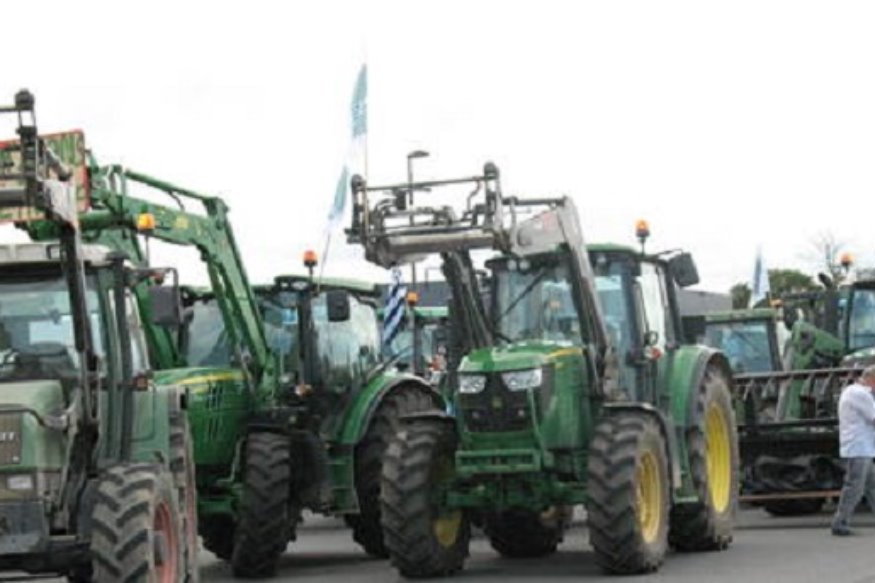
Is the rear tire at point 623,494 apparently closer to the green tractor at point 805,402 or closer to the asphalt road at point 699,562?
the asphalt road at point 699,562

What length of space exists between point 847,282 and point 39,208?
41.8ft

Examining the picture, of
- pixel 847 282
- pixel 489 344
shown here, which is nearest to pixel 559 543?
pixel 489 344

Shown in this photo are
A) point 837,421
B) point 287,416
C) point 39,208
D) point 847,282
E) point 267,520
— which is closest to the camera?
point 39,208

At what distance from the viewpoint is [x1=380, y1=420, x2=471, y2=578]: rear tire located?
1266 cm

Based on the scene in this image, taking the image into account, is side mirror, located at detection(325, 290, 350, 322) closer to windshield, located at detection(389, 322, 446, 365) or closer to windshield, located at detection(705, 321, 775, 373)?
windshield, located at detection(389, 322, 446, 365)

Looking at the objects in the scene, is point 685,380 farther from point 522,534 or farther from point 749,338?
point 749,338

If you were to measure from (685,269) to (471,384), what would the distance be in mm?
2527

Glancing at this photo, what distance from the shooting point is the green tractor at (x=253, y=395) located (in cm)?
1348

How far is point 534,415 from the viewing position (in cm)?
1255

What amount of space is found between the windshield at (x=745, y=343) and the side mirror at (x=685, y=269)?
887 cm

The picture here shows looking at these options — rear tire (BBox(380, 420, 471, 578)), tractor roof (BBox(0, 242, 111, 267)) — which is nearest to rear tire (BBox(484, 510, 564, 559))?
Result: rear tire (BBox(380, 420, 471, 578))

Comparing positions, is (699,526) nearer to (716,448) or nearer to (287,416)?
(716,448)

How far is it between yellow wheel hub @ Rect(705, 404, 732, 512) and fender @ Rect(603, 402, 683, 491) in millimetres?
1236

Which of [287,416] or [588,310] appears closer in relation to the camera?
[588,310]
